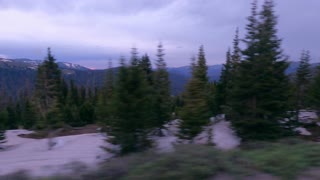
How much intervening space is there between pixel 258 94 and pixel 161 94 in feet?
39.6

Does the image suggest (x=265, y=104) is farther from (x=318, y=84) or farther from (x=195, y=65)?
(x=195, y=65)

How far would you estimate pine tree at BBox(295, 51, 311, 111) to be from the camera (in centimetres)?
5080

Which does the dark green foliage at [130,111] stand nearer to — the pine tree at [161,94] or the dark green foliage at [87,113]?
the pine tree at [161,94]

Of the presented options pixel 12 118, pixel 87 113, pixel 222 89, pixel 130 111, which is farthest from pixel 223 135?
pixel 12 118

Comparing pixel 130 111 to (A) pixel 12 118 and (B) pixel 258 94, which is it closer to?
(B) pixel 258 94

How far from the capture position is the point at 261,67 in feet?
108

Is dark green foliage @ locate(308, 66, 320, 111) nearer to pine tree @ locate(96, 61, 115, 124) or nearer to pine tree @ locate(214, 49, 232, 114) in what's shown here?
pine tree @ locate(214, 49, 232, 114)

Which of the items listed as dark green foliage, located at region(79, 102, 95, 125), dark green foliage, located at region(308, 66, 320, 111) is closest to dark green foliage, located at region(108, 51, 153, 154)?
dark green foliage, located at region(308, 66, 320, 111)

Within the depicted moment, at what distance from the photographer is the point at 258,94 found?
107 ft

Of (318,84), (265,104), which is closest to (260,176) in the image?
(265,104)

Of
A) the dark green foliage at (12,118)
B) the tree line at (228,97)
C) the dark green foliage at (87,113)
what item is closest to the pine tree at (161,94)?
the tree line at (228,97)

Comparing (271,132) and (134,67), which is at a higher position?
(134,67)

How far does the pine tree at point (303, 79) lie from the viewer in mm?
50797

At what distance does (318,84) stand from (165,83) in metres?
15.7
